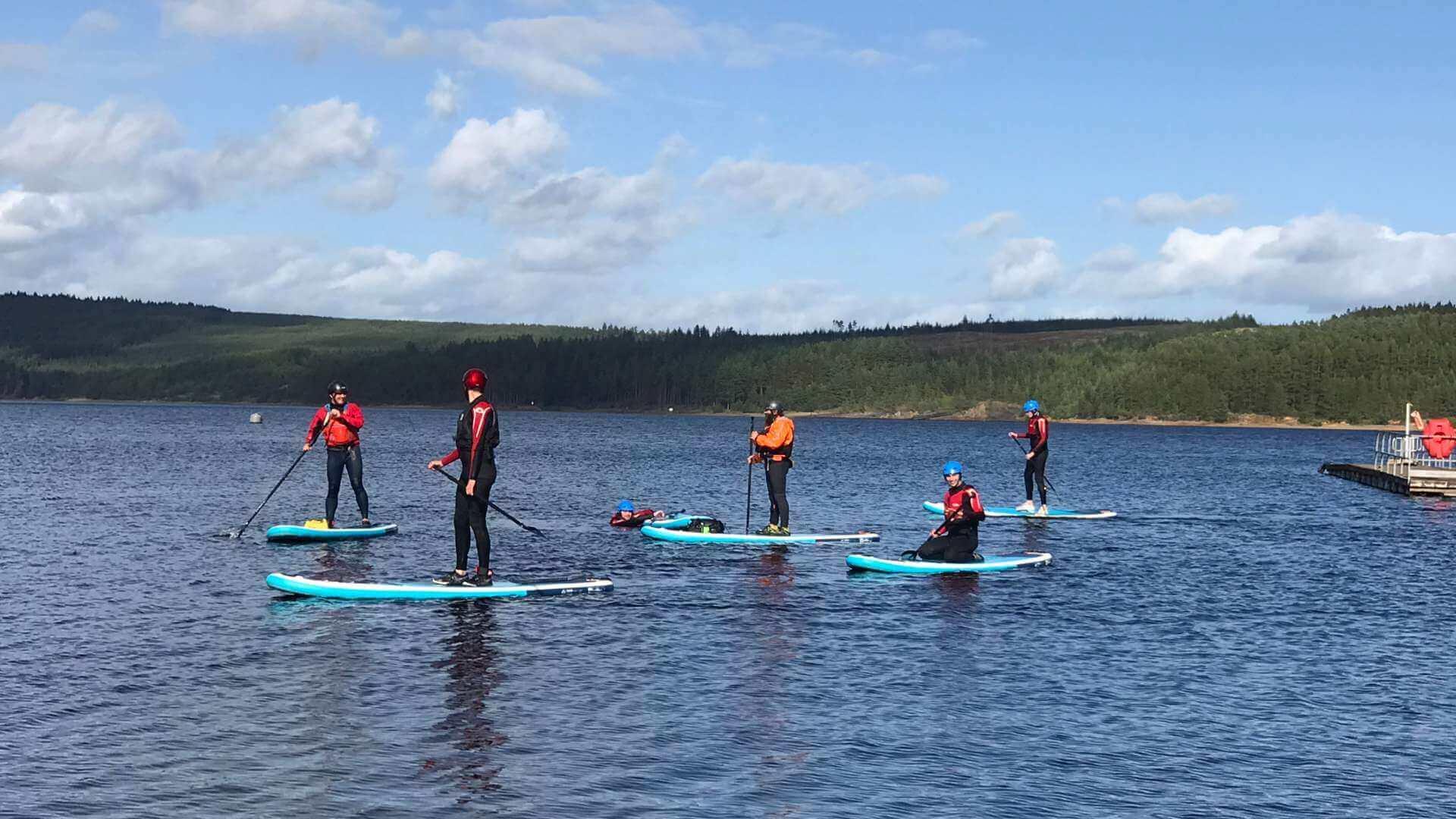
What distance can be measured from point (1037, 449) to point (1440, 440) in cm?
3928

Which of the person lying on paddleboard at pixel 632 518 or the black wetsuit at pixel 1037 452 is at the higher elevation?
the black wetsuit at pixel 1037 452

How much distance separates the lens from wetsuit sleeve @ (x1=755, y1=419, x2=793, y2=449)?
33875 millimetres

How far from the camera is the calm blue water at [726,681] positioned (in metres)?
14.1

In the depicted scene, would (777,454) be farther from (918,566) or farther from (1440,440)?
(1440,440)

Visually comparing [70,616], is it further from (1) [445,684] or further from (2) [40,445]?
(2) [40,445]

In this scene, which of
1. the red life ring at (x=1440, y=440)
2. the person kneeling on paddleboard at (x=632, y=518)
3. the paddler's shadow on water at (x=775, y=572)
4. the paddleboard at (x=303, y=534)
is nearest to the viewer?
the paddler's shadow on water at (x=775, y=572)

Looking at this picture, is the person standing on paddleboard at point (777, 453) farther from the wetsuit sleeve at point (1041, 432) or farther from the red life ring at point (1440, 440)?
the red life ring at point (1440, 440)

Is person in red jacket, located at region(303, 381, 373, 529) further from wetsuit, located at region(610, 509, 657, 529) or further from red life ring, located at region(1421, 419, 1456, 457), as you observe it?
red life ring, located at region(1421, 419, 1456, 457)

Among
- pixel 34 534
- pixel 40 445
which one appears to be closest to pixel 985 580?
pixel 34 534

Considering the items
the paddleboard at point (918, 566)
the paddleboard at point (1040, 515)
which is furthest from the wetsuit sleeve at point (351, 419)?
the paddleboard at point (1040, 515)

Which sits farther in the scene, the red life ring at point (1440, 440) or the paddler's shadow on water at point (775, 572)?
the red life ring at point (1440, 440)

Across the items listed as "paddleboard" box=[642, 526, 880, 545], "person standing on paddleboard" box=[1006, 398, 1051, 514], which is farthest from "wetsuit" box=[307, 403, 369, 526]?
"person standing on paddleboard" box=[1006, 398, 1051, 514]

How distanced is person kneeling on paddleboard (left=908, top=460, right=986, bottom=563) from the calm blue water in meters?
0.89

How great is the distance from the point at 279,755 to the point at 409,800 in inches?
85.1
